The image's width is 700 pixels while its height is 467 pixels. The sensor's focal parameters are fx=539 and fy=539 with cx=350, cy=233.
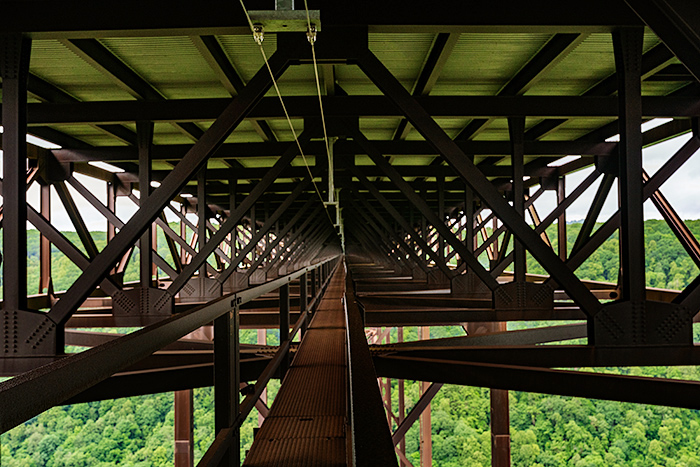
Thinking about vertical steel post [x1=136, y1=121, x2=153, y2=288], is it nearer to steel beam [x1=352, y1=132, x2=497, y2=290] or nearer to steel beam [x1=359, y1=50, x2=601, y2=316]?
steel beam [x1=352, y1=132, x2=497, y2=290]

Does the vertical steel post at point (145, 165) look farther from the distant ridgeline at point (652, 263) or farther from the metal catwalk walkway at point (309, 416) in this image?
the distant ridgeline at point (652, 263)

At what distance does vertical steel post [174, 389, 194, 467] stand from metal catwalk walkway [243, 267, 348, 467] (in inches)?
261

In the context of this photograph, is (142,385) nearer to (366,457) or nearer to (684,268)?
(366,457)

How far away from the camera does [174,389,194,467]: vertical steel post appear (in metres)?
10.6

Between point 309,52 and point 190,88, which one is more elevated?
point 190,88

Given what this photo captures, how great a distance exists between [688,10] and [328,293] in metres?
7.10

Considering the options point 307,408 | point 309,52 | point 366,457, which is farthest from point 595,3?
point 366,457

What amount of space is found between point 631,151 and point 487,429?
158 feet

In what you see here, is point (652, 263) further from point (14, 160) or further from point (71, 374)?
point (71, 374)

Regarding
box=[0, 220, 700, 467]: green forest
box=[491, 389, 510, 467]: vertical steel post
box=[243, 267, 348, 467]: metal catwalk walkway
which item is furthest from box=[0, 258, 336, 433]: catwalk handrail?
box=[0, 220, 700, 467]: green forest

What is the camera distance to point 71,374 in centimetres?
111

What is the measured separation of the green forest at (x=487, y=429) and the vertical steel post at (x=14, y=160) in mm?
42137

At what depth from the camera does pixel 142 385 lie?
4195 millimetres

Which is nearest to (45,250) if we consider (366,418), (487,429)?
(366,418)
